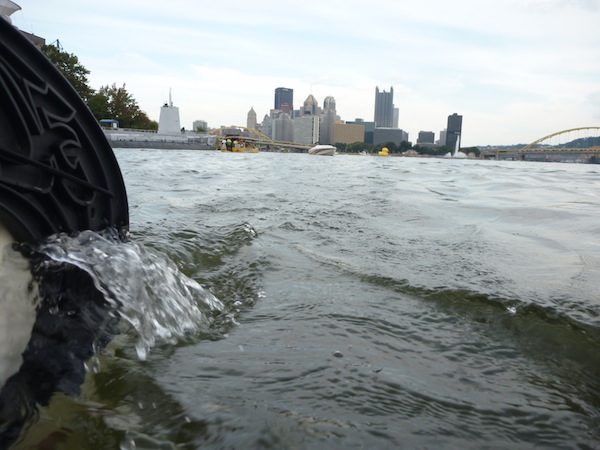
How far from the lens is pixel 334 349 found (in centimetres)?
219

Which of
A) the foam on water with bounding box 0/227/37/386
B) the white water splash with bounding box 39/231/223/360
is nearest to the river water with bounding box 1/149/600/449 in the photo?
the white water splash with bounding box 39/231/223/360

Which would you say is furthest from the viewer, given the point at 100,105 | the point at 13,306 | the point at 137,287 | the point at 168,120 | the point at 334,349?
the point at 168,120

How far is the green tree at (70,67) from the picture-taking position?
5538cm

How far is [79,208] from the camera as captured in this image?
2182 millimetres

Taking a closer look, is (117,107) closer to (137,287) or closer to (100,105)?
(100,105)

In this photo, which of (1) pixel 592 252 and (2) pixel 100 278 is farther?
(1) pixel 592 252

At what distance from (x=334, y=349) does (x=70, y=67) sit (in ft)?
218

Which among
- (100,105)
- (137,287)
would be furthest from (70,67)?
(137,287)

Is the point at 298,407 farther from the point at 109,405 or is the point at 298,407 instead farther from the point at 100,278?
the point at 100,278

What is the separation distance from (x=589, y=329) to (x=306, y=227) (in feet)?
11.2

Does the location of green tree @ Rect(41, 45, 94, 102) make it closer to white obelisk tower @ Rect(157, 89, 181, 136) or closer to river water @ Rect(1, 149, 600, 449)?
white obelisk tower @ Rect(157, 89, 181, 136)

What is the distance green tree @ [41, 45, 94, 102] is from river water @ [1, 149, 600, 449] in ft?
198

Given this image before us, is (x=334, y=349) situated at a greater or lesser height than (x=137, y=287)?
lesser

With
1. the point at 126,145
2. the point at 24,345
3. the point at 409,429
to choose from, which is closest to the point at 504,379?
the point at 409,429
